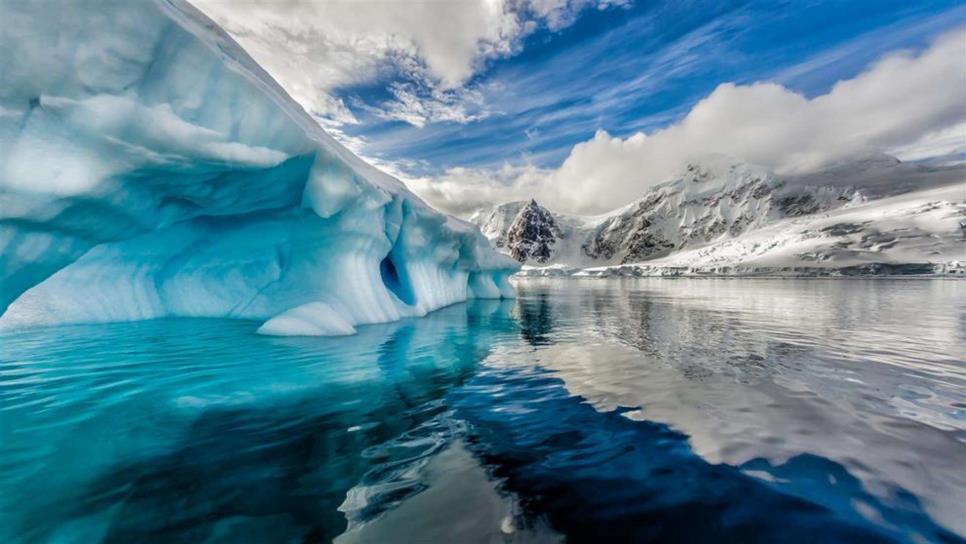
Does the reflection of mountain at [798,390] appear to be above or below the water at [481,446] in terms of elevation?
below

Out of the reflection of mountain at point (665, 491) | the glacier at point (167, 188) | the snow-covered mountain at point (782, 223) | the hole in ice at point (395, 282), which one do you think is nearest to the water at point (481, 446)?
the reflection of mountain at point (665, 491)

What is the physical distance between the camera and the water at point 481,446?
9.07ft

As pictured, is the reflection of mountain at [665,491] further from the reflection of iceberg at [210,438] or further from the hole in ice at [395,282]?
the hole in ice at [395,282]

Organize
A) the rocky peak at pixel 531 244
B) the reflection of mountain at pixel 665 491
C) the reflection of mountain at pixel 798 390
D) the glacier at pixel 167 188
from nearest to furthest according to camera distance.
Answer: the reflection of mountain at pixel 665 491, the reflection of mountain at pixel 798 390, the glacier at pixel 167 188, the rocky peak at pixel 531 244

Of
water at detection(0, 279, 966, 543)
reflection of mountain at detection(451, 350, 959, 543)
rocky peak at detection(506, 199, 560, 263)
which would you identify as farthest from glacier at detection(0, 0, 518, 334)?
rocky peak at detection(506, 199, 560, 263)

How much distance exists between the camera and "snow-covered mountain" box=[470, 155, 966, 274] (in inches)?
3415

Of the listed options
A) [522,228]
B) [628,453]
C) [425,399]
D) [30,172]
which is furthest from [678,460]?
[522,228]

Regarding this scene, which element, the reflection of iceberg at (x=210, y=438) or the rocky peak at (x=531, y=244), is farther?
the rocky peak at (x=531, y=244)

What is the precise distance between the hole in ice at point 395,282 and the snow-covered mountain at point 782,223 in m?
91.4

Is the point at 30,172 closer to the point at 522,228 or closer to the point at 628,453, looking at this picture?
the point at 628,453

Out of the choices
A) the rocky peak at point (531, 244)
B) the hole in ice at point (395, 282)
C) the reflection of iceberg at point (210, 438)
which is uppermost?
the rocky peak at point (531, 244)

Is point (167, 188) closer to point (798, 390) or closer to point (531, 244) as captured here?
point (798, 390)

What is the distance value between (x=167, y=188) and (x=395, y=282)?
11214 millimetres

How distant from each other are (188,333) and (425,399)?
9152 millimetres
